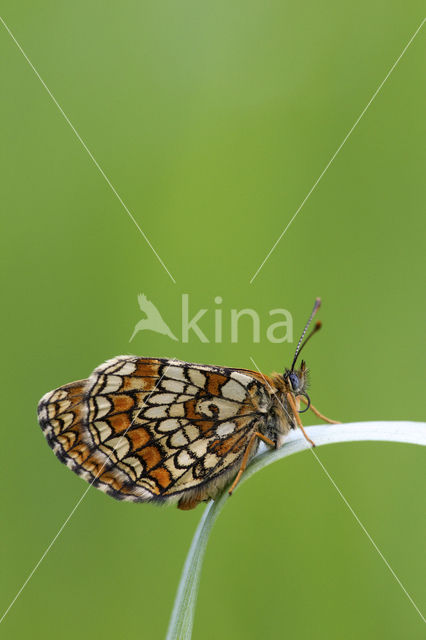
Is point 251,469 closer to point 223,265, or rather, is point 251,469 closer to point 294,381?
point 294,381

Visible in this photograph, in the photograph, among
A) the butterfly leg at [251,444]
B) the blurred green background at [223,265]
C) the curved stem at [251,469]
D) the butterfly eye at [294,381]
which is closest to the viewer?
the curved stem at [251,469]

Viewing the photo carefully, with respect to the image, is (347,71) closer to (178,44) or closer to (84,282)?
(178,44)

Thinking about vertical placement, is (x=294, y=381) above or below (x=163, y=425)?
below

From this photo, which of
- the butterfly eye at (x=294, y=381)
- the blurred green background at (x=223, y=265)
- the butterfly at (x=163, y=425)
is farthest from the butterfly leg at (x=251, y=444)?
the blurred green background at (x=223, y=265)

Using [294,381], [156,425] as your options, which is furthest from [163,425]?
[294,381]

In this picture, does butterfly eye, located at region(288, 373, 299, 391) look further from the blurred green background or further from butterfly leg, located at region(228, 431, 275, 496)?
the blurred green background

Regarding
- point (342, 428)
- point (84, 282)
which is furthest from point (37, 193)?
point (342, 428)

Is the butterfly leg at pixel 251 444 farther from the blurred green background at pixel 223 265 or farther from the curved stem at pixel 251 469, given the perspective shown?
the blurred green background at pixel 223 265
